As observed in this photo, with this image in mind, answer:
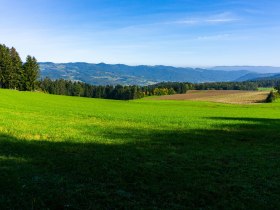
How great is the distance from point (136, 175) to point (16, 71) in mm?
115299

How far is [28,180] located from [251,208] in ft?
25.7

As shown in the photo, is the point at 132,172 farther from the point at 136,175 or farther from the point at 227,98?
the point at 227,98

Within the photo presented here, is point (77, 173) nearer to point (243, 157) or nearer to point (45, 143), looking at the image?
point (45, 143)

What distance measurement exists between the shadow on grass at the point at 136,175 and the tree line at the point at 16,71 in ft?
335

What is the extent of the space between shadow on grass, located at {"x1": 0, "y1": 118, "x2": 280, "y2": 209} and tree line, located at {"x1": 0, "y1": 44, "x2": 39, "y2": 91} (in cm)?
10213

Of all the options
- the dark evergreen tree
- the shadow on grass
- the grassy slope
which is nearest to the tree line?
the dark evergreen tree

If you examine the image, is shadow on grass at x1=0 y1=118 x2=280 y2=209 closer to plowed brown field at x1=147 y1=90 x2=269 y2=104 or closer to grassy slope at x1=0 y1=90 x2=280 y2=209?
grassy slope at x1=0 y1=90 x2=280 y2=209

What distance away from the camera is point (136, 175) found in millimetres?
13836

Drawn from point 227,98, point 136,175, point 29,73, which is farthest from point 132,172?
point 227,98

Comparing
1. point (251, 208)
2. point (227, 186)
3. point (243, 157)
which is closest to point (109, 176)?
point (227, 186)

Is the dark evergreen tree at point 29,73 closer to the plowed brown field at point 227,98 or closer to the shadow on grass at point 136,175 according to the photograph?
the plowed brown field at point 227,98

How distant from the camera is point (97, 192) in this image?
37.0 feet

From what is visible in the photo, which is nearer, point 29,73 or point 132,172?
point 132,172

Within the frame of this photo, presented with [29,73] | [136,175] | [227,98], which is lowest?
[227,98]
